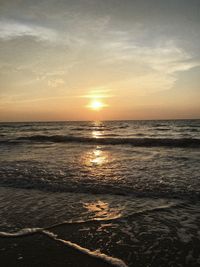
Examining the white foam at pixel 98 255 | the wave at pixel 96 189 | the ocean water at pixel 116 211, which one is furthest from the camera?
the wave at pixel 96 189

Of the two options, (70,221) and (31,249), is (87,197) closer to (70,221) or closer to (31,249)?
(70,221)

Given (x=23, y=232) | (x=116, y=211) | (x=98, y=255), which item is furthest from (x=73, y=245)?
(x=116, y=211)

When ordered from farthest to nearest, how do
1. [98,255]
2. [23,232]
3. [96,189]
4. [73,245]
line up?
1. [96,189]
2. [23,232]
3. [73,245]
4. [98,255]

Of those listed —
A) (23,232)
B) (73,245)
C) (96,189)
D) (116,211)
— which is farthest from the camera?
(96,189)

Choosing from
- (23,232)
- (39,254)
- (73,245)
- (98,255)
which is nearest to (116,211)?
(73,245)

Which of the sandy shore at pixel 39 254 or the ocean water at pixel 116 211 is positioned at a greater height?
the ocean water at pixel 116 211

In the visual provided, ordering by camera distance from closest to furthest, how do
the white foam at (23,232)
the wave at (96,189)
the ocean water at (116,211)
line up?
1. the ocean water at (116,211)
2. the white foam at (23,232)
3. the wave at (96,189)

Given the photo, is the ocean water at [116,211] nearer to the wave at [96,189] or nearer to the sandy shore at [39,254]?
the wave at [96,189]

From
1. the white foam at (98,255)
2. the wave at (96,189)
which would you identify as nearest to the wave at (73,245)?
the white foam at (98,255)

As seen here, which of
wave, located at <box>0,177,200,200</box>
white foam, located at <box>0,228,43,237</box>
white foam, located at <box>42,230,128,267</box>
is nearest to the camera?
white foam, located at <box>42,230,128,267</box>

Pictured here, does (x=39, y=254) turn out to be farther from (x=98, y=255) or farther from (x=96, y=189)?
(x=96, y=189)

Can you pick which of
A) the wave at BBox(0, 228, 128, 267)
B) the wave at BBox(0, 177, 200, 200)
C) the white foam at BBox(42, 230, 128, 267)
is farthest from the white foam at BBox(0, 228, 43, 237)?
the wave at BBox(0, 177, 200, 200)

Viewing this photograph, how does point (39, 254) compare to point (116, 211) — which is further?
point (116, 211)

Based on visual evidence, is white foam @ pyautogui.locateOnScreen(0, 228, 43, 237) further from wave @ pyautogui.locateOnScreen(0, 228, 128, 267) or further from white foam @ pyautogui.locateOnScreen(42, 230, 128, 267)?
white foam @ pyautogui.locateOnScreen(42, 230, 128, 267)
